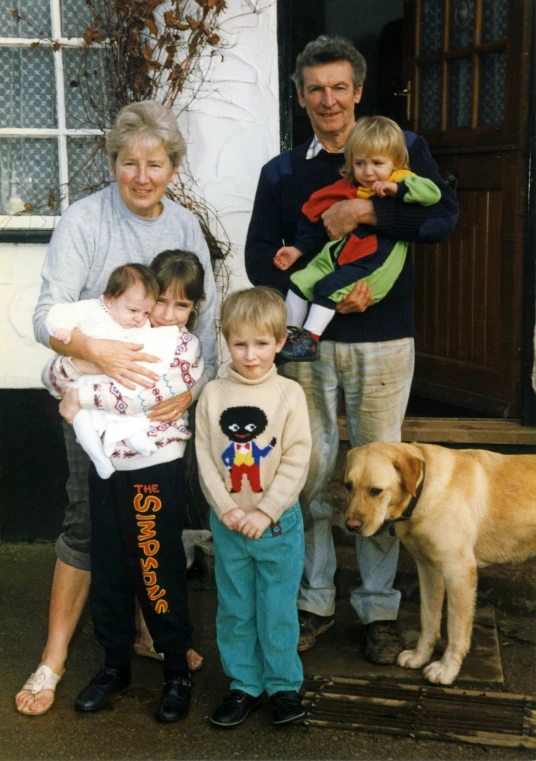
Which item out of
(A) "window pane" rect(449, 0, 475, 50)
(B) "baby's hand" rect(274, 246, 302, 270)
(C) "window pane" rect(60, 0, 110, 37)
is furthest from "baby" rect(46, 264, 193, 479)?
(A) "window pane" rect(449, 0, 475, 50)

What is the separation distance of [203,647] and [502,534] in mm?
1333

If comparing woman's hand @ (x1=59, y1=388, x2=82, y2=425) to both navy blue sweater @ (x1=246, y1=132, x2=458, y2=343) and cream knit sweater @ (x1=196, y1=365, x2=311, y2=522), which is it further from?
navy blue sweater @ (x1=246, y1=132, x2=458, y2=343)

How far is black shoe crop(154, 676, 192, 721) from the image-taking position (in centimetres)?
313

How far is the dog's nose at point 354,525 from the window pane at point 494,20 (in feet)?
10.8

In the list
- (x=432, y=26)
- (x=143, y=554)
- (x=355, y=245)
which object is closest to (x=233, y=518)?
(x=143, y=554)

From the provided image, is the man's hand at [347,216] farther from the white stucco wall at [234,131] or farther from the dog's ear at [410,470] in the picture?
the white stucco wall at [234,131]

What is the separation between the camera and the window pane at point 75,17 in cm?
451

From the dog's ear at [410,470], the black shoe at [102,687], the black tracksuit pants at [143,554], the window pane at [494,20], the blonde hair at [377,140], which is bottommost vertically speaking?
the black shoe at [102,687]

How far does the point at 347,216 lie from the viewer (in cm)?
328

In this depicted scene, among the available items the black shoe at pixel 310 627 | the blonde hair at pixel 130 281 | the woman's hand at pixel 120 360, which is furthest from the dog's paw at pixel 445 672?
the blonde hair at pixel 130 281

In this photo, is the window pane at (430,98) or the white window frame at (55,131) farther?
the window pane at (430,98)

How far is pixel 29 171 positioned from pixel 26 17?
78cm

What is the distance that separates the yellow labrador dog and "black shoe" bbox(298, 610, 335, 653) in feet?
1.22

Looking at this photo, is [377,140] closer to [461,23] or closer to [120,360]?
[120,360]
